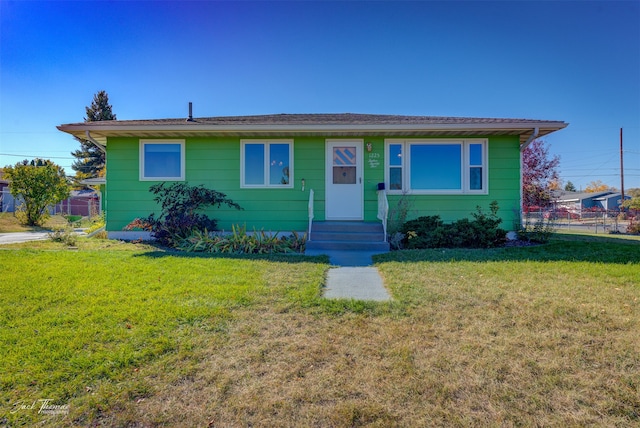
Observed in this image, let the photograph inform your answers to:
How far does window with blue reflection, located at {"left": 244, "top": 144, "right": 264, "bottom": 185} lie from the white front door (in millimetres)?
1767

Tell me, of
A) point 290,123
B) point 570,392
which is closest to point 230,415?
point 570,392

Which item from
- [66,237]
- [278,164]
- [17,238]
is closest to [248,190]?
[278,164]

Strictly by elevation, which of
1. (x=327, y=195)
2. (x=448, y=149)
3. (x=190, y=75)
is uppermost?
(x=190, y=75)

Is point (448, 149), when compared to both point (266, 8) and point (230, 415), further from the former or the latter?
point (230, 415)

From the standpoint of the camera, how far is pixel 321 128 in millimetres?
7574

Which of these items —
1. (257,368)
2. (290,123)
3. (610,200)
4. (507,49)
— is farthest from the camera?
(610,200)

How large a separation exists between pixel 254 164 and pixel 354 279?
199 inches

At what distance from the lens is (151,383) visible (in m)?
1.92

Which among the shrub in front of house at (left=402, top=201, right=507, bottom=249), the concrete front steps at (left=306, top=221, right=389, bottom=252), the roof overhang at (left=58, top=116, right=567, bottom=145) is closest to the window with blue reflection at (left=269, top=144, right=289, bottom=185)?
the roof overhang at (left=58, top=116, right=567, bottom=145)

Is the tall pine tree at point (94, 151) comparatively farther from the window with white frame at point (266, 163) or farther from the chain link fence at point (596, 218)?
the chain link fence at point (596, 218)

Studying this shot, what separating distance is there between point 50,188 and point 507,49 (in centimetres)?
2028

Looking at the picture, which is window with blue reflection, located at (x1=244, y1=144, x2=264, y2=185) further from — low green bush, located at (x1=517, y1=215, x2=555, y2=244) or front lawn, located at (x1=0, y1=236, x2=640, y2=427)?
low green bush, located at (x1=517, y1=215, x2=555, y2=244)

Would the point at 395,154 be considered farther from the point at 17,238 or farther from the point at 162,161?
the point at 17,238

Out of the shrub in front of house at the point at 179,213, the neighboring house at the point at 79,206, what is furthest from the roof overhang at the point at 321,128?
the neighboring house at the point at 79,206
